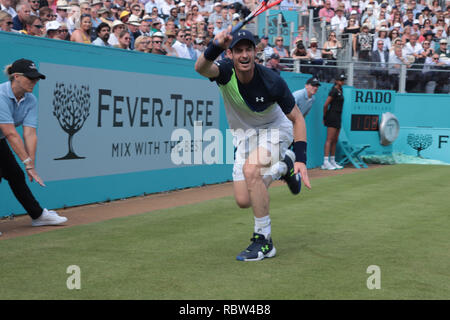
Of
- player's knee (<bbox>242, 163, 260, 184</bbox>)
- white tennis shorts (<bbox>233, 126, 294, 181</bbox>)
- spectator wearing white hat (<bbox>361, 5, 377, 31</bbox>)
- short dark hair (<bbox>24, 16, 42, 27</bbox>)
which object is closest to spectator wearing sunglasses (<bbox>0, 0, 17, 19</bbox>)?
short dark hair (<bbox>24, 16, 42, 27</bbox>)

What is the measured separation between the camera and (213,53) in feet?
16.2

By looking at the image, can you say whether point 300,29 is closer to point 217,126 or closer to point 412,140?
point 412,140

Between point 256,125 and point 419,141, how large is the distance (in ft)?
41.7

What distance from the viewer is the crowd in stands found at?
1042 centimetres

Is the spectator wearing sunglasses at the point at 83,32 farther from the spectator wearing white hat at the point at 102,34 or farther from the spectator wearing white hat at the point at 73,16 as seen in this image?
the spectator wearing white hat at the point at 73,16

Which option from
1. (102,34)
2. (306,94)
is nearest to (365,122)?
(306,94)

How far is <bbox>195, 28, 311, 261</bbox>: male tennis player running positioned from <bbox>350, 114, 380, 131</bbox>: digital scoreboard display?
10935mm

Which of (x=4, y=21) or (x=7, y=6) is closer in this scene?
(x=4, y=21)

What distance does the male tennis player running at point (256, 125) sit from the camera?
210 inches

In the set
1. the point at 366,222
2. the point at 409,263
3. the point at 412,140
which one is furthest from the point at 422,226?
the point at 412,140

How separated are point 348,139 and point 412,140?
242 centimetres

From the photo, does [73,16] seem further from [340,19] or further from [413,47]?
[413,47]

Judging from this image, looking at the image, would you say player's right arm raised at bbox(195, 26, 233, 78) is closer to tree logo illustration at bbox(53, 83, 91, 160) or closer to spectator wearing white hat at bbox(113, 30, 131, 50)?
tree logo illustration at bbox(53, 83, 91, 160)
